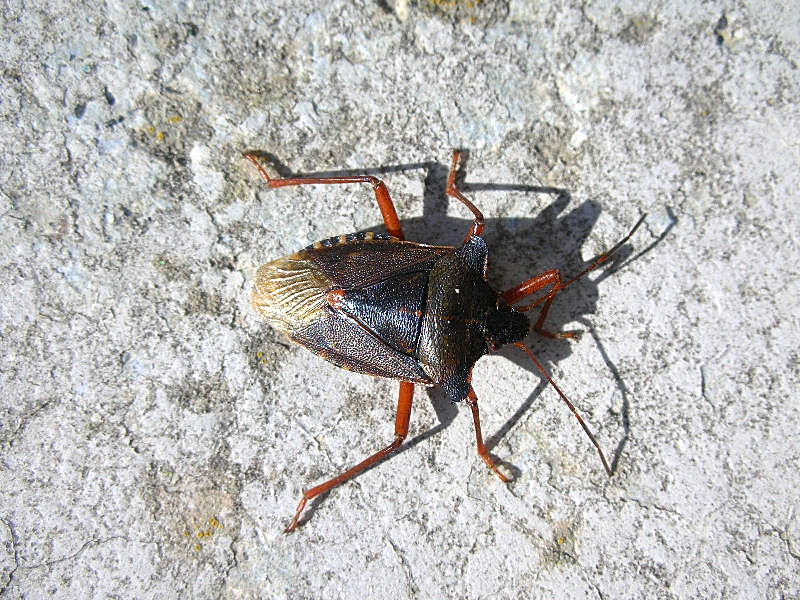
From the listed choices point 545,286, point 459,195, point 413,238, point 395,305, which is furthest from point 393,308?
point 545,286

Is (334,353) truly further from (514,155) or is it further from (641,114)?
(641,114)

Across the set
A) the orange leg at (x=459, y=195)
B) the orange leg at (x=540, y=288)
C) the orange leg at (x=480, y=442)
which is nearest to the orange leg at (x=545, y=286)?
the orange leg at (x=540, y=288)

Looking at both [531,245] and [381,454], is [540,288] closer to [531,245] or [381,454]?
[531,245]

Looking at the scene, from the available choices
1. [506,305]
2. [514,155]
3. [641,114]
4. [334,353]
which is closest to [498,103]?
[514,155]

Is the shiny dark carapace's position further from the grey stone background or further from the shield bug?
the grey stone background

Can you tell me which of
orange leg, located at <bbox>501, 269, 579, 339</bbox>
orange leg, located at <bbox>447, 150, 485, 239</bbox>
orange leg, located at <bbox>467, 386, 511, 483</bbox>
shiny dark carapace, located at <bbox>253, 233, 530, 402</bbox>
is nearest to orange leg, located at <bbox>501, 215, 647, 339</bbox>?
orange leg, located at <bbox>501, 269, 579, 339</bbox>

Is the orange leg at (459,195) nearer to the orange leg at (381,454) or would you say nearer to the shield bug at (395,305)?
the shield bug at (395,305)
